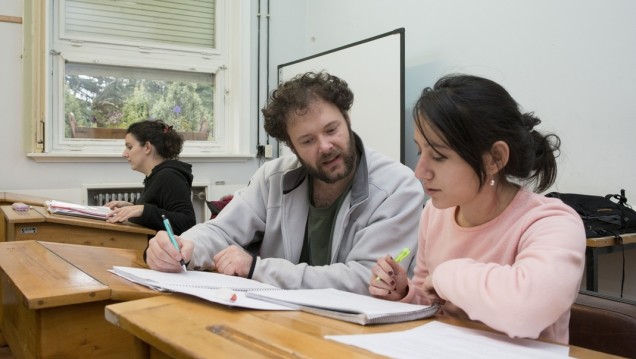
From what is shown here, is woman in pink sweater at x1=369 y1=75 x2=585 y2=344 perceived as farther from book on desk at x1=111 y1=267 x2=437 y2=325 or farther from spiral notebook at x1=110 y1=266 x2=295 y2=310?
spiral notebook at x1=110 y1=266 x2=295 y2=310

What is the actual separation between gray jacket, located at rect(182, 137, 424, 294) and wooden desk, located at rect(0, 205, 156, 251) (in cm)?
106

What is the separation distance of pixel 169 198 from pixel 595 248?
1.96 meters

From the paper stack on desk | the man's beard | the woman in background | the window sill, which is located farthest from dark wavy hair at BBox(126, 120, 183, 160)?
the man's beard

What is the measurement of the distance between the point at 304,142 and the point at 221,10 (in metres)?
3.37

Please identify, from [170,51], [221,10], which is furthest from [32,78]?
[221,10]

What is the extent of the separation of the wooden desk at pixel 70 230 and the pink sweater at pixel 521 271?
5.82 feet

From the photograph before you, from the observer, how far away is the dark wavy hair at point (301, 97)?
59.7 inches

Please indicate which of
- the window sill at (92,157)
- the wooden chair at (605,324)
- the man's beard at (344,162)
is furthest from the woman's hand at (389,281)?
the window sill at (92,157)

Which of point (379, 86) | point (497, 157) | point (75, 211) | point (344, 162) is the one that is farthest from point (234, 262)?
point (379, 86)

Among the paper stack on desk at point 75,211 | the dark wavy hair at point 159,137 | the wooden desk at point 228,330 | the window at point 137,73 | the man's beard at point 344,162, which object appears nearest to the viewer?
the wooden desk at point 228,330

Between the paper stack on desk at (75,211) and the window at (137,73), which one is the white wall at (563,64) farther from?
the paper stack on desk at (75,211)

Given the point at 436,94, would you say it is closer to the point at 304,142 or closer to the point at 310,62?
the point at 304,142

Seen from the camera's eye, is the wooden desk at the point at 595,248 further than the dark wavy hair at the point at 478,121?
Yes

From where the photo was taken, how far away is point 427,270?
45.2 inches
